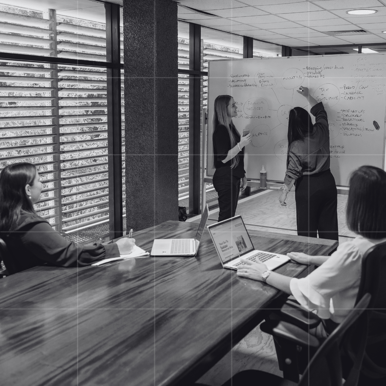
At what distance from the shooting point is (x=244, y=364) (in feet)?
8.14

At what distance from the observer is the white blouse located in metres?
1.72

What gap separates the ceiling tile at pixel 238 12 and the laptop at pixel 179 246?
2606 millimetres

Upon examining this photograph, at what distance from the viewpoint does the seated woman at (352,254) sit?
173 cm

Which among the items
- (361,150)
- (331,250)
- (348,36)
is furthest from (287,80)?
(348,36)

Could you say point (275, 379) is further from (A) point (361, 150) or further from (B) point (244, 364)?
(A) point (361, 150)

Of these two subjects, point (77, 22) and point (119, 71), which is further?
point (119, 71)

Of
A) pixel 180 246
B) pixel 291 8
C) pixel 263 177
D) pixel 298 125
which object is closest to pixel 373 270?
pixel 180 246

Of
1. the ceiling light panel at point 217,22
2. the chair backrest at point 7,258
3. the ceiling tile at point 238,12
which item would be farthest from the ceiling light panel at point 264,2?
the chair backrest at point 7,258

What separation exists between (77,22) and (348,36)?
360 cm

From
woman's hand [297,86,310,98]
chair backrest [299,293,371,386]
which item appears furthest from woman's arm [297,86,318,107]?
chair backrest [299,293,371,386]

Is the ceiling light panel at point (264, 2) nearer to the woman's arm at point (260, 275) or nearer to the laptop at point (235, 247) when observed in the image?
the laptop at point (235, 247)

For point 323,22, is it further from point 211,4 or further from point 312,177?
point 312,177

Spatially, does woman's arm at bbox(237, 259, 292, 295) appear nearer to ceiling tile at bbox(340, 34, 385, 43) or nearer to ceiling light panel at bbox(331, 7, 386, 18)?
ceiling light panel at bbox(331, 7, 386, 18)

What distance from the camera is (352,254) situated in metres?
1.71
